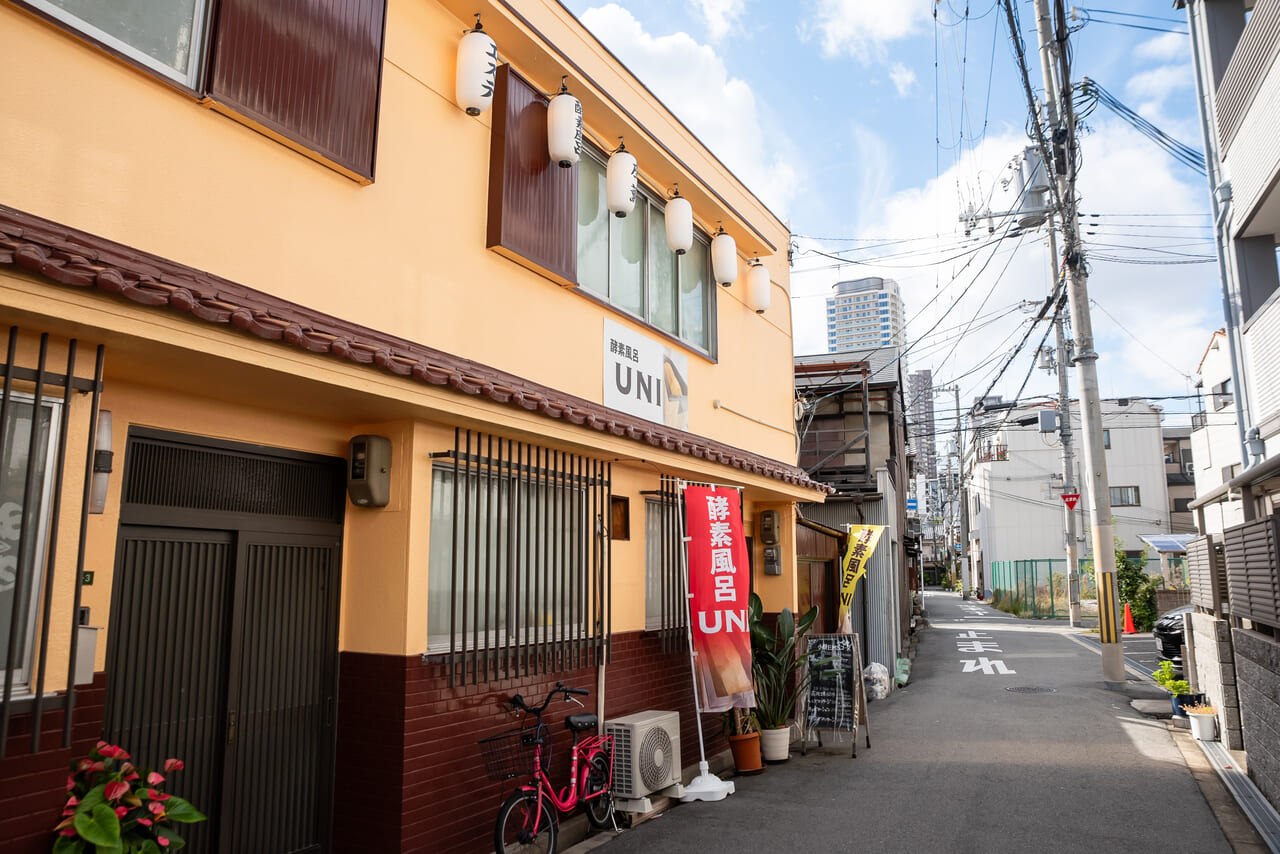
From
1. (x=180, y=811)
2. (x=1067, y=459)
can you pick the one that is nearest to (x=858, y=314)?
(x=1067, y=459)

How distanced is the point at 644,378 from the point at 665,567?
2.23 metres

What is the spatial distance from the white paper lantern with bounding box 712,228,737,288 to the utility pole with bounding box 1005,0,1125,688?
723 cm

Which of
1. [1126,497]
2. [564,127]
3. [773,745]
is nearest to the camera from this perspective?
[564,127]

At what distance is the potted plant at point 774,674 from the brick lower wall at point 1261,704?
191 inches

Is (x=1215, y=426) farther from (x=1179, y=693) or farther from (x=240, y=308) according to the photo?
(x=240, y=308)

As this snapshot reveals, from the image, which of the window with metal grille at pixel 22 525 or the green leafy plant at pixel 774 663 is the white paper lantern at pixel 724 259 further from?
the window with metal grille at pixel 22 525

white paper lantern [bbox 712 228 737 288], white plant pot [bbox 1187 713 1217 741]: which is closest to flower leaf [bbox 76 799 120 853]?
white paper lantern [bbox 712 228 737 288]

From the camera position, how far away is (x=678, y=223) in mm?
9867

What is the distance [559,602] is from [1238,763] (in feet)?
26.8

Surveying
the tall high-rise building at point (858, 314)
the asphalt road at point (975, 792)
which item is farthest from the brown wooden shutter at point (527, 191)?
the tall high-rise building at point (858, 314)

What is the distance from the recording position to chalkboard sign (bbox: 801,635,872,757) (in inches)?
439

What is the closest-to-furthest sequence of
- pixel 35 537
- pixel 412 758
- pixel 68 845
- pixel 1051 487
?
pixel 68 845
pixel 35 537
pixel 412 758
pixel 1051 487

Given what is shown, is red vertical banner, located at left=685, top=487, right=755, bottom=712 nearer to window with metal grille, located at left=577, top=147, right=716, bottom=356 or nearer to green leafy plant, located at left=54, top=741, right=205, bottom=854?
window with metal grille, located at left=577, top=147, right=716, bottom=356

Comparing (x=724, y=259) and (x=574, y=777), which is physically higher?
(x=724, y=259)
